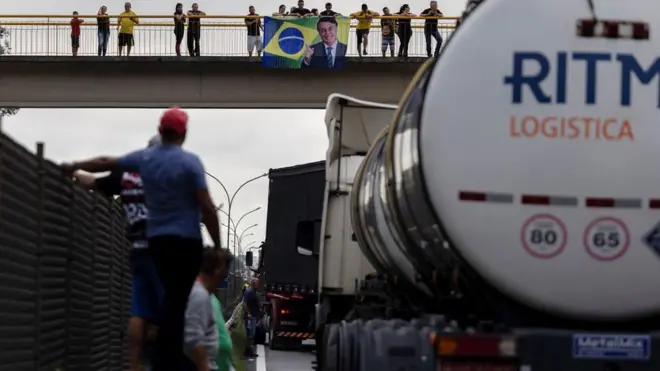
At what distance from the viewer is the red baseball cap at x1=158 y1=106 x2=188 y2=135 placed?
28.4ft

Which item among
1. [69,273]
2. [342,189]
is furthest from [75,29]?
[69,273]

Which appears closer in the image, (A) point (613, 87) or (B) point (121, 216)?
(A) point (613, 87)

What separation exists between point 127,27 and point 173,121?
32928 mm

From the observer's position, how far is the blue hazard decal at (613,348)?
8.57 metres

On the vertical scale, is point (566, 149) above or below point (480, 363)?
above

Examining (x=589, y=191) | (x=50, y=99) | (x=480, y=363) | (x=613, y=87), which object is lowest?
(x=480, y=363)

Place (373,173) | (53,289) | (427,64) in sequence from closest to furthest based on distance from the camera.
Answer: (427,64), (53,289), (373,173)

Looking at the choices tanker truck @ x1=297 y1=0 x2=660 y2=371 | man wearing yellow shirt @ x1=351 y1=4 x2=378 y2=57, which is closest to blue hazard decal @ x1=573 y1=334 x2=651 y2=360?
tanker truck @ x1=297 y1=0 x2=660 y2=371

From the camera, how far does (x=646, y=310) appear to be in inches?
345

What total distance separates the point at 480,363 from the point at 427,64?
2035mm

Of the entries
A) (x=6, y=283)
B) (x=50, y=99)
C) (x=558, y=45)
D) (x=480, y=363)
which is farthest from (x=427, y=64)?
(x=50, y=99)

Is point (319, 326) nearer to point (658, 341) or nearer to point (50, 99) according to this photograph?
point (658, 341)

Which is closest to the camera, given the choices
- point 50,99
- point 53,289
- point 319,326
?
point 53,289

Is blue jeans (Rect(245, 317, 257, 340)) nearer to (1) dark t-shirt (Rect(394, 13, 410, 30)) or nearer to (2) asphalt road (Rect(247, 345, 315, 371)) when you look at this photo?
(2) asphalt road (Rect(247, 345, 315, 371))
